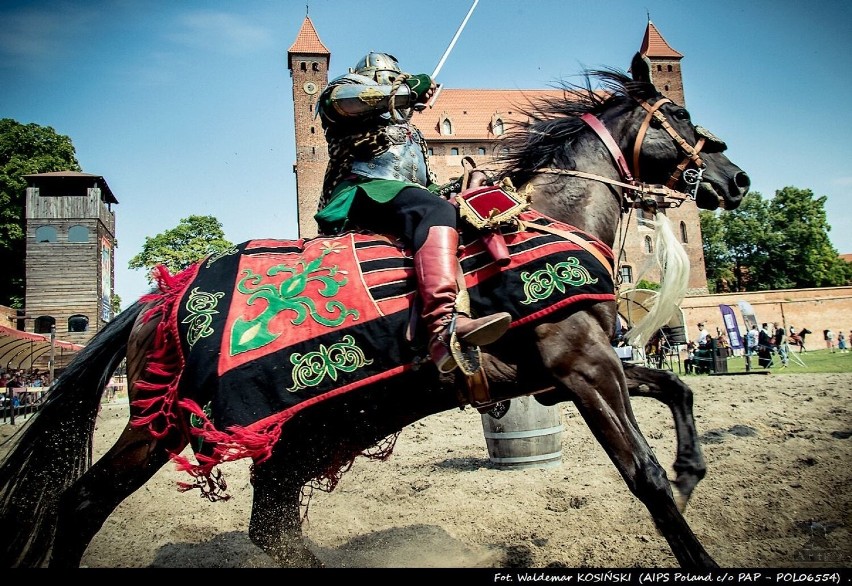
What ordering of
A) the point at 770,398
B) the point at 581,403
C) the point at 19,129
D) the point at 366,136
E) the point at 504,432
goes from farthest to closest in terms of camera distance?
the point at 19,129
the point at 770,398
the point at 504,432
the point at 366,136
the point at 581,403

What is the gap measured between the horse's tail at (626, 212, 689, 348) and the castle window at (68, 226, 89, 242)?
23.2 m

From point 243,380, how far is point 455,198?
156cm

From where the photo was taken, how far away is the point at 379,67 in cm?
410

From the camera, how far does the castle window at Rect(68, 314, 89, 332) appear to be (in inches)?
1047

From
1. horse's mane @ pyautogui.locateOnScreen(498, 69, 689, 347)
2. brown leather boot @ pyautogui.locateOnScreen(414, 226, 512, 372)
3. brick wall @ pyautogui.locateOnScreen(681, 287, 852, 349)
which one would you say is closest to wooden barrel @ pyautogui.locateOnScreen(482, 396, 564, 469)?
horse's mane @ pyautogui.locateOnScreen(498, 69, 689, 347)

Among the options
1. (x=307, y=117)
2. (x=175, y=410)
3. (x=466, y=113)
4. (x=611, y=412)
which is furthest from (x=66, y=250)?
(x=466, y=113)

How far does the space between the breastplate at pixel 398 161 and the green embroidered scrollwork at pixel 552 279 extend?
43.0 inches

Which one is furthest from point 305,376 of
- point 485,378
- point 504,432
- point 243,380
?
point 504,432

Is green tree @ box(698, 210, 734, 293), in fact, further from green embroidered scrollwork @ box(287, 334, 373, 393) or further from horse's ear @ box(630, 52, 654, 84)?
green embroidered scrollwork @ box(287, 334, 373, 393)

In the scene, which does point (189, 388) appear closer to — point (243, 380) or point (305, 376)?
point (243, 380)

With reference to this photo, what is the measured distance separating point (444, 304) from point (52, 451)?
258cm

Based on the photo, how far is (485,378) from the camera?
3252mm

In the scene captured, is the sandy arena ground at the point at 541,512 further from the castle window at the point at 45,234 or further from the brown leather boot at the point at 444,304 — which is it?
the castle window at the point at 45,234

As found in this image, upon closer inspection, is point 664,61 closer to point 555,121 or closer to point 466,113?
point 466,113
